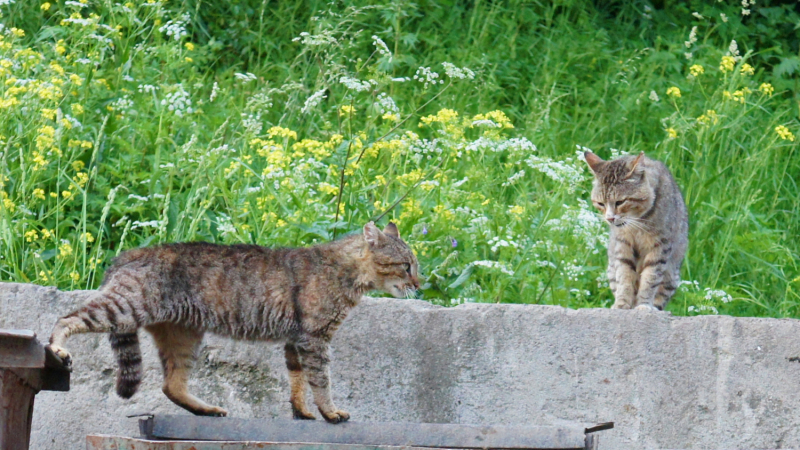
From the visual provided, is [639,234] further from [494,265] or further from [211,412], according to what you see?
[211,412]

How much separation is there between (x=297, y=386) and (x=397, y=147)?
2.14 m

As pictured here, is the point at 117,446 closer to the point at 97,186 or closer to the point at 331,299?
the point at 331,299

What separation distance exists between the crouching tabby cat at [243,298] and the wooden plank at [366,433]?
13 cm

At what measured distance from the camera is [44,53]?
725 cm

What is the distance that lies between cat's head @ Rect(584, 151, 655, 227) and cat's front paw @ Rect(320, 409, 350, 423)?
2120mm

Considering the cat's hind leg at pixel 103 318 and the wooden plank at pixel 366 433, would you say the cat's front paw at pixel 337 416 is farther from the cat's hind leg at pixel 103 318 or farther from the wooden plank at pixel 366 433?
the cat's hind leg at pixel 103 318

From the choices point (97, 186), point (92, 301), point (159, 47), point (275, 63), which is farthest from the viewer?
point (275, 63)

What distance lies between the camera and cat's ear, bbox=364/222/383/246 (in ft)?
15.2

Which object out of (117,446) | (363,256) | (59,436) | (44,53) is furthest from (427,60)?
(117,446)

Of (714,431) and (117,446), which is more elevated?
(117,446)

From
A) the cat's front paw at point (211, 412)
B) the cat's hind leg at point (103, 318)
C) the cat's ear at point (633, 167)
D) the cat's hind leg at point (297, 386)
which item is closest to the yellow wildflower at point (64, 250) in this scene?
the cat's hind leg at point (103, 318)

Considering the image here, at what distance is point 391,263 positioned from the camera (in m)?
4.62

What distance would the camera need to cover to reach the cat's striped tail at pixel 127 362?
161 inches

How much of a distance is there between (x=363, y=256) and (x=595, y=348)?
120cm
